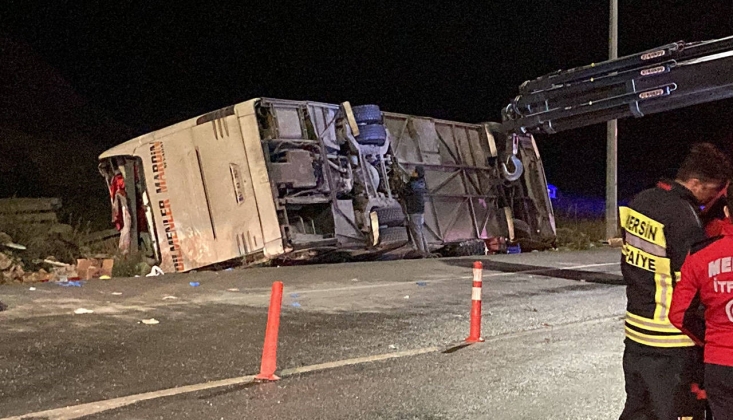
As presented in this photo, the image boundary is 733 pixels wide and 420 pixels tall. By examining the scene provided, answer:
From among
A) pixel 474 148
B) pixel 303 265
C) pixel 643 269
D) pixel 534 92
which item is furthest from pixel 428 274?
pixel 643 269

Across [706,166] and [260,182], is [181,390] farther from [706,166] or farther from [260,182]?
[260,182]

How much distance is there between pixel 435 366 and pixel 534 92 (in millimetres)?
6525

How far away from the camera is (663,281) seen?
304 centimetres

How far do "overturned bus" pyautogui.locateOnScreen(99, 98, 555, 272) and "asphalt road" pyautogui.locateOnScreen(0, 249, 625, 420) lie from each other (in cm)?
117

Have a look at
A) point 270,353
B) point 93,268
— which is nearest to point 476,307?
point 270,353

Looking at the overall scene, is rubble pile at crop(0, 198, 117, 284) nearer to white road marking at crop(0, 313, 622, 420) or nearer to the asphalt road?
the asphalt road

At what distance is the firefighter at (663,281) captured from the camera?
2.96 metres

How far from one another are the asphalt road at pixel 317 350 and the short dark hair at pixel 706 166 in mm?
2265

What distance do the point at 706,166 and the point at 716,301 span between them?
624 mm

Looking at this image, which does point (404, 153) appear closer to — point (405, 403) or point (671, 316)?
point (405, 403)

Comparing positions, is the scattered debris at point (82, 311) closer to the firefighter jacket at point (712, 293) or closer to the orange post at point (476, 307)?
the orange post at point (476, 307)

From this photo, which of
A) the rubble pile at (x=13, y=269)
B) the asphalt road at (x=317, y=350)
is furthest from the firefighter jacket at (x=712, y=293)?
the rubble pile at (x=13, y=269)

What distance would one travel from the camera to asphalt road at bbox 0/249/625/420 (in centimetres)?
489

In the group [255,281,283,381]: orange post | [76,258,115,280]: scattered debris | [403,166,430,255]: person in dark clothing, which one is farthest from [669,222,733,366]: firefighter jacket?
[403,166,430,255]: person in dark clothing
